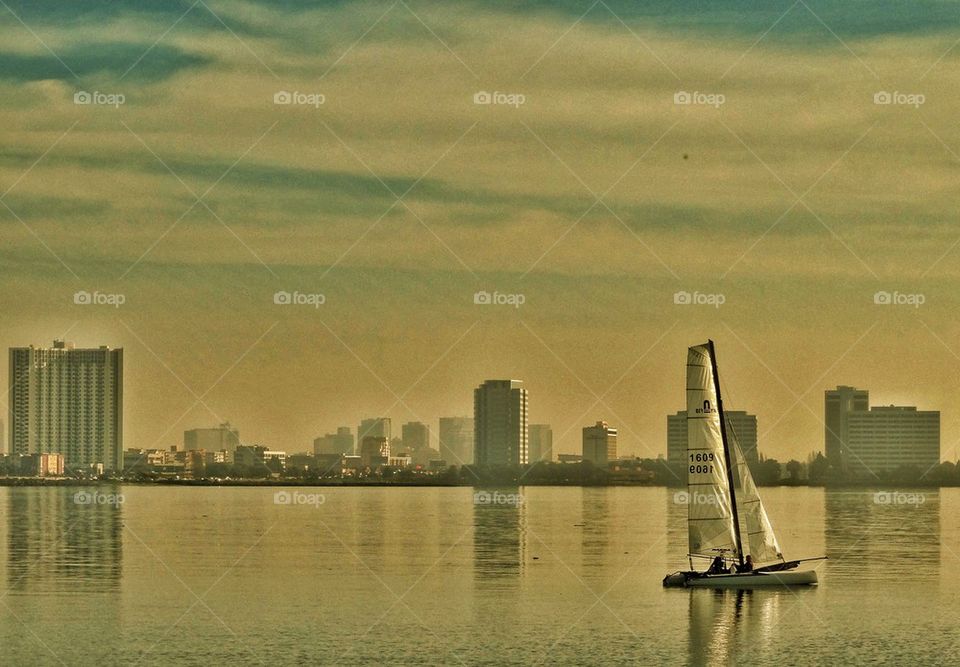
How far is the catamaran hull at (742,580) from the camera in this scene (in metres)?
97.4

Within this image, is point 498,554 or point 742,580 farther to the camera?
point 498,554

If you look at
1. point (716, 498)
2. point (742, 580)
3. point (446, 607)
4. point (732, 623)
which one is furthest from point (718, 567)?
point (446, 607)

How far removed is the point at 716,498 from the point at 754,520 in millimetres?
2925

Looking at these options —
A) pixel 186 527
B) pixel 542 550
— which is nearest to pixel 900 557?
pixel 542 550

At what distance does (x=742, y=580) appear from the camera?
3839 inches

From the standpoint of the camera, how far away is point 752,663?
7356 centimetres

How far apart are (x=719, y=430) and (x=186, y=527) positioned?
10669 centimetres

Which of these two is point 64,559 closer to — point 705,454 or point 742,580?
point 705,454

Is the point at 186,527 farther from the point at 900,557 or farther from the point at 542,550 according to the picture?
the point at 900,557

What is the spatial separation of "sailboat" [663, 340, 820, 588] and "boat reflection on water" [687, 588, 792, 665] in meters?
1.29

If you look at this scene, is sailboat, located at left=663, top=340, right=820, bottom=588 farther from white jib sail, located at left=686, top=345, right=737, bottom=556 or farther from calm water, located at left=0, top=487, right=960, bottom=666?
calm water, located at left=0, top=487, right=960, bottom=666

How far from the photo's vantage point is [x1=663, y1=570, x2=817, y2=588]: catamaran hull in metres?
97.4

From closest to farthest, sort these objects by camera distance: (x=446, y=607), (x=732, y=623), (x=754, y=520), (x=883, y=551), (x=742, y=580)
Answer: (x=732, y=623), (x=446, y=607), (x=754, y=520), (x=742, y=580), (x=883, y=551)

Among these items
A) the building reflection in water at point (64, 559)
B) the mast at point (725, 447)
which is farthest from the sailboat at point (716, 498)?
the building reflection in water at point (64, 559)
